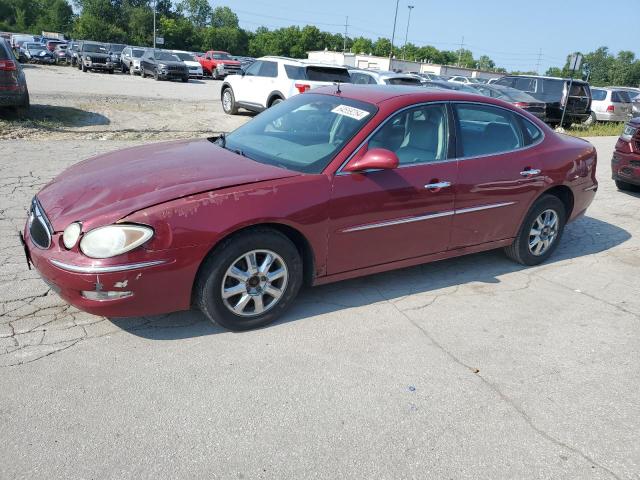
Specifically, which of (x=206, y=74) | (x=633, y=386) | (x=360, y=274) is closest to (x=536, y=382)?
(x=633, y=386)

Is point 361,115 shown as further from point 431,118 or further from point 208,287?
point 208,287

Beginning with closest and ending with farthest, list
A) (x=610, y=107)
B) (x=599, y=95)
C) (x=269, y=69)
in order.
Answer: (x=269, y=69), (x=610, y=107), (x=599, y=95)

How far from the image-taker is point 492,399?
3152 millimetres

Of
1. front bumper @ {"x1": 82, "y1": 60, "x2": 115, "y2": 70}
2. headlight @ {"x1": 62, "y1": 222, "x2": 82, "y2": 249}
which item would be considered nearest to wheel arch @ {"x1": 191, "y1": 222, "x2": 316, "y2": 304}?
headlight @ {"x1": 62, "y1": 222, "x2": 82, "y2": 249}

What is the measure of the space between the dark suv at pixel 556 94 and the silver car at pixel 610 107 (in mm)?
3882

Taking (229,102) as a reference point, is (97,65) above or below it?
above

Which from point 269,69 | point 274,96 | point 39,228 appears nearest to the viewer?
point 39,228

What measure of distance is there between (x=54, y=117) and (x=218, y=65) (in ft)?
83.1

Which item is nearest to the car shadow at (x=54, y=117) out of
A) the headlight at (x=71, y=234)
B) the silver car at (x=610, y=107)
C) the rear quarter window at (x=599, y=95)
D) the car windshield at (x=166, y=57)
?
the headlight at (x=71, y=234)

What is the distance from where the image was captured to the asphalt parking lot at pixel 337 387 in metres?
2.57

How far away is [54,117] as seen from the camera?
12102 mm

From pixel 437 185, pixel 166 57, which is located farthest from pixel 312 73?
pixel 166 57

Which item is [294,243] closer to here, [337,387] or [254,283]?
[254,283]

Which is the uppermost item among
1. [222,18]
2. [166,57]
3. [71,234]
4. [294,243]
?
[222,18]
